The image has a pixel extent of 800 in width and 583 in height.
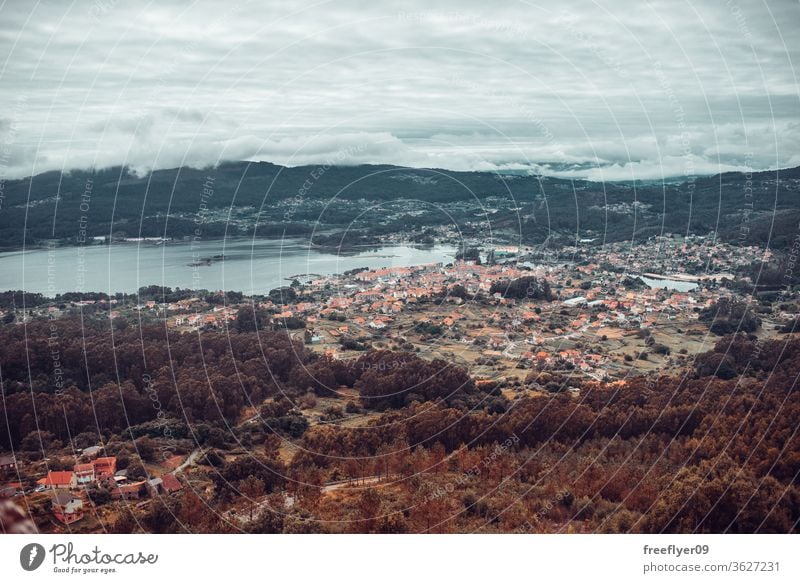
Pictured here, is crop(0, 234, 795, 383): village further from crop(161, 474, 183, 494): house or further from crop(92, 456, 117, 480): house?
crop(161, 474, 183, 494): house

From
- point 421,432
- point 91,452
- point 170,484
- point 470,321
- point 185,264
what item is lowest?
point 421,432

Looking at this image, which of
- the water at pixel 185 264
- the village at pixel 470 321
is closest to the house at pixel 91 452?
the village at pixel 470 321

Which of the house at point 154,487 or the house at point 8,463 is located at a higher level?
the house at point 8,463

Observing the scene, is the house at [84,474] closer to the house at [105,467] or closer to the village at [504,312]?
the house at [105,467]

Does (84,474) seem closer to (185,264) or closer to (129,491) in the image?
(129,491)

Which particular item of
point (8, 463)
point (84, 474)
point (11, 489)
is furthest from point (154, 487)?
point (8, 463)

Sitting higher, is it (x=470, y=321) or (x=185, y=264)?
(x=185, y=264)

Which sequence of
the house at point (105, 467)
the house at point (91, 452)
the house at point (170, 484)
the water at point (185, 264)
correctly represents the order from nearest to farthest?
the house at point (170, 484), the house at point (105, 467), the house at point (91, 452), the water at point (185, 264)
